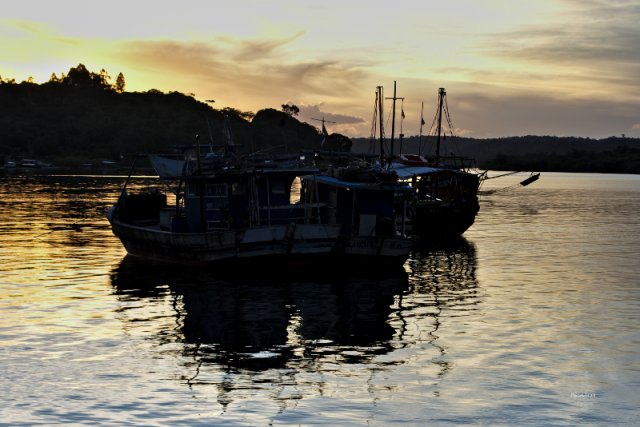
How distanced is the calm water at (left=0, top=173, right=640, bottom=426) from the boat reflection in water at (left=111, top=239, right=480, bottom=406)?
0.27 ft

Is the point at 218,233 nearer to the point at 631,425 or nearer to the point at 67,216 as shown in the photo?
the point at 631,425

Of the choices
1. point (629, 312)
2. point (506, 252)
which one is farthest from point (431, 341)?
point (506, 252)

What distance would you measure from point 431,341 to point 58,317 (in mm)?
12311

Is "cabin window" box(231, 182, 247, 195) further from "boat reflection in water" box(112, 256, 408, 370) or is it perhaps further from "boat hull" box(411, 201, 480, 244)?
"boat hull" box(411, 201, 480, 244)

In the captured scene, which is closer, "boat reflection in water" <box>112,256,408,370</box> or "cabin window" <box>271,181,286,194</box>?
"boat reflection in water" <box>112,256,408,370</box>

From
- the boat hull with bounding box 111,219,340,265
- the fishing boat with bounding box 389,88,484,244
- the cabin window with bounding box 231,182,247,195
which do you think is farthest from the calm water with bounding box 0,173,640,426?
the fishing boat with bounding box 389,88,484,244

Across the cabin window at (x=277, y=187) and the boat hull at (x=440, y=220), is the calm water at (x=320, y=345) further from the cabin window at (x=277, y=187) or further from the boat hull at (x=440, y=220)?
the boat hull at (x=440, y=220)

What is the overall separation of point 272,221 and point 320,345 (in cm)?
1535

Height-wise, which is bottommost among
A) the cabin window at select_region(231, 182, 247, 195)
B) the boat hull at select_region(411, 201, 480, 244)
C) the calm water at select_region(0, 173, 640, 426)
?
the calm water at select_region(0, 173, 640, 426)

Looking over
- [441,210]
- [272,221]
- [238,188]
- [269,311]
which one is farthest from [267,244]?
[441,210]

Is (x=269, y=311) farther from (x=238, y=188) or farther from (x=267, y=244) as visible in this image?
(x=238, y=188)

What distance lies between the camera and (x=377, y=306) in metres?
29.1

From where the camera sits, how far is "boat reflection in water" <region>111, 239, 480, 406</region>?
1958cm

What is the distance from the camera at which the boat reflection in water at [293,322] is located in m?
19.6
